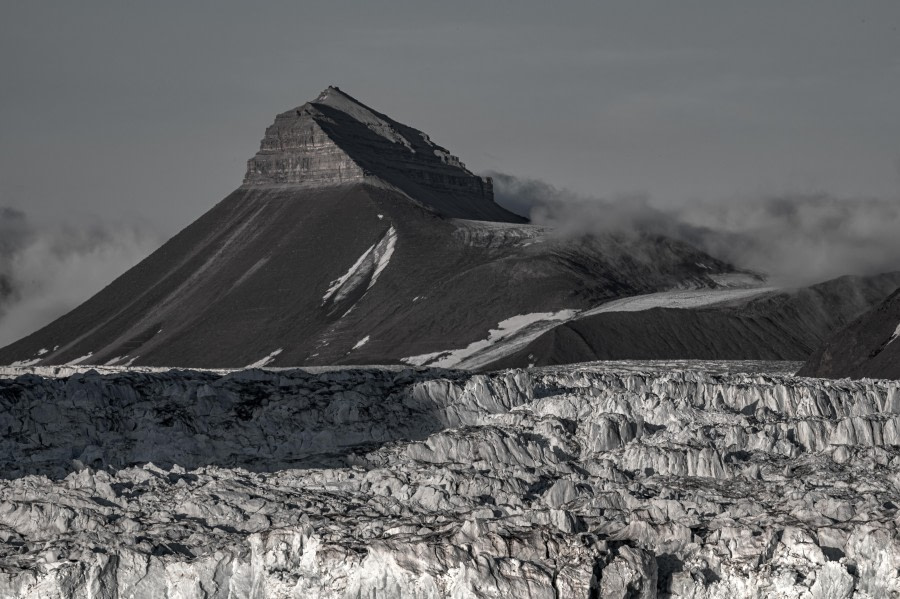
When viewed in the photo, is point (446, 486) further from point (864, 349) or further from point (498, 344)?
point (498, 344)

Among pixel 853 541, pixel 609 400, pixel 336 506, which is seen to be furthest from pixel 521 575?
pixel 609 400

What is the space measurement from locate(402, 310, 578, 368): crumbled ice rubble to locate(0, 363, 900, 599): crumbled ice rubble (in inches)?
2860

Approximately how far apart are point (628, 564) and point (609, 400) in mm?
40705

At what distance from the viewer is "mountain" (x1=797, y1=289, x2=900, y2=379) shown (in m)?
124

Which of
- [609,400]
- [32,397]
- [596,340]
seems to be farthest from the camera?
[596,340]

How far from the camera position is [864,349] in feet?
430

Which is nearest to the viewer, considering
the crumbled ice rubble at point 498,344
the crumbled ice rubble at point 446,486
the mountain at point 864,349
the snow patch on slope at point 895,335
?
the crumbled ice rubble at point 446,486

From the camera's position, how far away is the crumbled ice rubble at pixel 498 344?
17738cm

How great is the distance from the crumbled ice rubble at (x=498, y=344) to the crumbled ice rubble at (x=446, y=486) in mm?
72643

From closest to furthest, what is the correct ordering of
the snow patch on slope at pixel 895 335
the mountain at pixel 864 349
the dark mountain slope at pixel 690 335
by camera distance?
the mountain at pixel 864 349 < the snow patch on slope at pixel 895 335 < the dark mountain slope at pixel 690 335

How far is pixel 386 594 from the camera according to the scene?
4638cm

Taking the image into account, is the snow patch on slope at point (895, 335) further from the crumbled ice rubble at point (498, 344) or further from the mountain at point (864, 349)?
the crumbled ice rubble at point (498, 344)

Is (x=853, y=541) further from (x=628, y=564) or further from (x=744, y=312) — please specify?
(x=744, y=312)

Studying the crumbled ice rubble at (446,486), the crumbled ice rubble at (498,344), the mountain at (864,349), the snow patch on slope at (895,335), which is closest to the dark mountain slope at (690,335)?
the crumbled ice rubble at (498,344)
